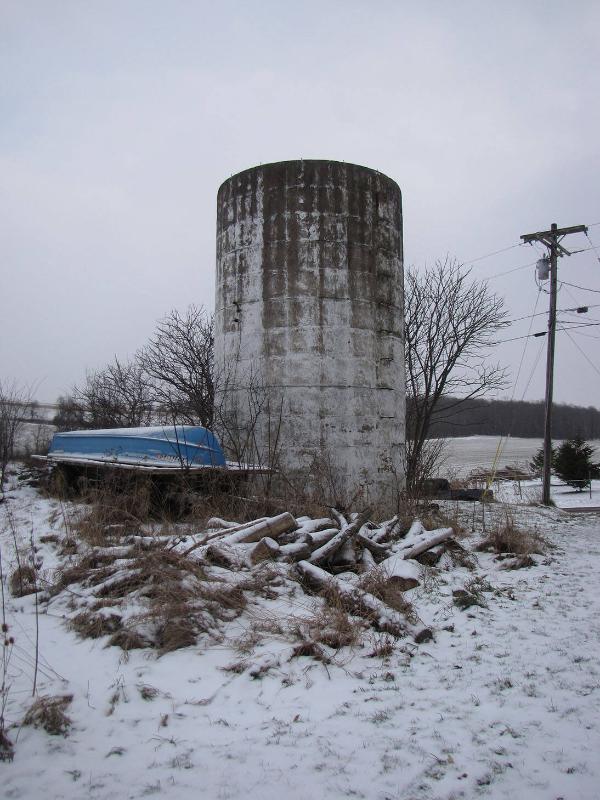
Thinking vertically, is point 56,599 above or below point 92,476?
below

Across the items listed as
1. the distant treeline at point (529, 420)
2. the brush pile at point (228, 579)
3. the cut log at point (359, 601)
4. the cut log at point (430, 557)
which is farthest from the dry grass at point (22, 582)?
the distant treeline at point (529, 420)

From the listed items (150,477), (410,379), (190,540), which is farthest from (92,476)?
(410,379)

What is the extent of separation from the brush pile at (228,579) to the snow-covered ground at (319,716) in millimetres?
180

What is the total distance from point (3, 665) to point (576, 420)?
327 ft

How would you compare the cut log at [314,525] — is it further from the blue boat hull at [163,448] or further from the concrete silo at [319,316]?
the concrete silo at [319,316]

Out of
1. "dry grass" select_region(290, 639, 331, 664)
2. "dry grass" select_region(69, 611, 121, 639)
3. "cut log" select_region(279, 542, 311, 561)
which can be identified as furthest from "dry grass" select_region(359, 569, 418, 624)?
"dry grass" select_region(69, 611, 121, 639)

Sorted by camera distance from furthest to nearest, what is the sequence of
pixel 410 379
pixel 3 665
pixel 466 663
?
pixel 410 379, pixel 466 663, pixel 3 665

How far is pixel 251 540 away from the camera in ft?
20.6

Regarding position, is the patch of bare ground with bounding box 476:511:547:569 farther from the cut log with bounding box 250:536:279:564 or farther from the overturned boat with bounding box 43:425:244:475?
the overturned boat with bounding box 43:425:244:475

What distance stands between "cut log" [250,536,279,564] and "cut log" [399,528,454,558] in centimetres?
157

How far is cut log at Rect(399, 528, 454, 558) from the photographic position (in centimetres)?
690

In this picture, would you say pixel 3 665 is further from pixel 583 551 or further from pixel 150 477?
pixel 583 551

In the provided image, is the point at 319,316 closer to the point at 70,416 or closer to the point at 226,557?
the point at 226,557

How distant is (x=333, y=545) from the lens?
637cm
